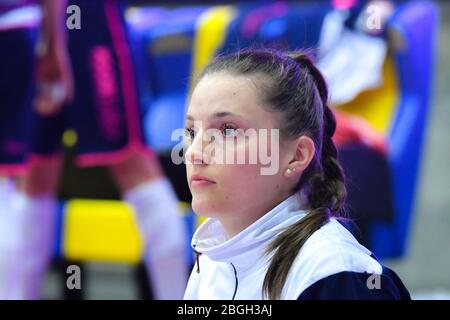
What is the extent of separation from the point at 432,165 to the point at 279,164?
2.78 metres

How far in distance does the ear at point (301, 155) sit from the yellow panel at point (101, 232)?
4.48ft

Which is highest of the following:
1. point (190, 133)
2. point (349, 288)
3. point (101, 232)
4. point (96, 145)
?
point (190, 133)

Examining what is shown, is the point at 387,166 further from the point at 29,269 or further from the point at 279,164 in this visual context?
the point at 279,164

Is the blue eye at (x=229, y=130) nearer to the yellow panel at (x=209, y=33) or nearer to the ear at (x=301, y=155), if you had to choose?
the ear at (x=301, y=155)

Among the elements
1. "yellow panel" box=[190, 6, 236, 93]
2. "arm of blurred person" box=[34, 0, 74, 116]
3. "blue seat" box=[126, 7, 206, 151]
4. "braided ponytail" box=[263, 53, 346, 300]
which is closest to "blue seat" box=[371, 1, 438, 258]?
"yellow panel" box=[190, 6, 236, 93]

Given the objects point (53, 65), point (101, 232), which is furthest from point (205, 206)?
point (101, 232)

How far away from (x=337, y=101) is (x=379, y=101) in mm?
121

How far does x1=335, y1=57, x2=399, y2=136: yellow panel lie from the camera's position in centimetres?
204

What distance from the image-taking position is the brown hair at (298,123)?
0.72 meters

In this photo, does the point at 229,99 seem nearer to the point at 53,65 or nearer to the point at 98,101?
the point at 98,101

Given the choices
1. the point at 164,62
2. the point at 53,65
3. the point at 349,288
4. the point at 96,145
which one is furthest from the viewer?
the point at 164,62

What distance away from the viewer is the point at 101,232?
2146mm

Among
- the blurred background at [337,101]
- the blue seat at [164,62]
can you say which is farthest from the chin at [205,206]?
the blue seat at [164,62]

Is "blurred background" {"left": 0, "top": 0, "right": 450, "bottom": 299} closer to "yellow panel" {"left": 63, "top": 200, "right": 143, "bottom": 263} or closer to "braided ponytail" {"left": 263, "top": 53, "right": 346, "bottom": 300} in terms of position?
"yellow panel" {"left": 63, "top": 200, "right": 143, "bottom": 263}
